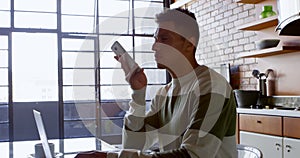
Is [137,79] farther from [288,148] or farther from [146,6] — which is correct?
[146,6]

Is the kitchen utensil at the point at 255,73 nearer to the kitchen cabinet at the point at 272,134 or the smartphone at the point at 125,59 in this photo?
the kitchen cabinet at the point at 272,134

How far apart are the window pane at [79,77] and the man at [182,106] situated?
165 inches

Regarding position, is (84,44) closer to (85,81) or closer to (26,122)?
(85,81)

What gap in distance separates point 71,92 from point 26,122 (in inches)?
58.7

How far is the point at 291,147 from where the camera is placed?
2.68m

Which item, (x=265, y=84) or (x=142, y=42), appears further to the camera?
(x=142, y=42)

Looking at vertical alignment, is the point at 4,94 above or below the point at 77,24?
below

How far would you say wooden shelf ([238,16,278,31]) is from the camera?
336 cm

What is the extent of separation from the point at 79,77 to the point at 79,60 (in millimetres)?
269

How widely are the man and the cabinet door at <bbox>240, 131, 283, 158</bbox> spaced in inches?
66.2

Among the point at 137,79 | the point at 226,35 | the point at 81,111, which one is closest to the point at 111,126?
the point at 81,111

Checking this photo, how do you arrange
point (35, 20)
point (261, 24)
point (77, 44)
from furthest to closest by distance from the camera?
point (77, 44), point (35, 20), point (261, 24)

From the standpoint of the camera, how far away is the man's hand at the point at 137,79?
51.9 inches

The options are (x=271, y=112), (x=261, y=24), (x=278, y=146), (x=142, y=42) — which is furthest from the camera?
(x=142, y=42)
